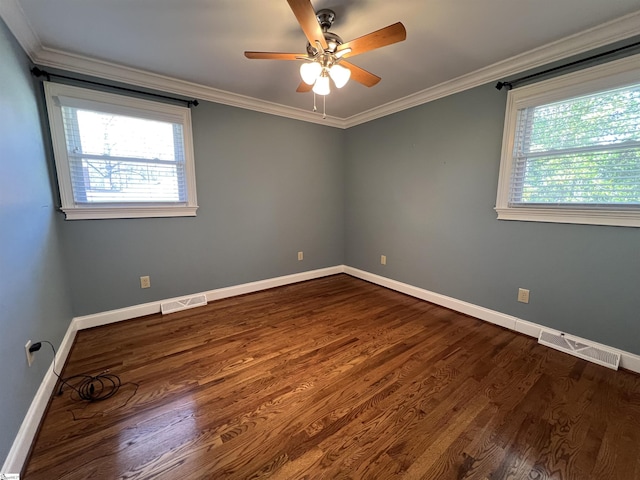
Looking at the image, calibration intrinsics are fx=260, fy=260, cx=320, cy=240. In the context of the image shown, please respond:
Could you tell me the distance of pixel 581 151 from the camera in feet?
6.63

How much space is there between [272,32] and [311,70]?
53 centimetres

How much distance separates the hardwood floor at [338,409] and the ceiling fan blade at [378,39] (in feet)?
6.98

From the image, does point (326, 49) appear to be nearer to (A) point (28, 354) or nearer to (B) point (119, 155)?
(B) point (119, 155)

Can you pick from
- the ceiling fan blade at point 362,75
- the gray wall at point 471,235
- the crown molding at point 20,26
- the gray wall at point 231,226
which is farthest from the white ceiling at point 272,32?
the gray wall at point 231,226

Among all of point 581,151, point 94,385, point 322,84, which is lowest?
point 94,385

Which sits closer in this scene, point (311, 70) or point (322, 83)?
point (311, 70)

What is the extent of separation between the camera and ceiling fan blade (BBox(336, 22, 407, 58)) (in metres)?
1.40

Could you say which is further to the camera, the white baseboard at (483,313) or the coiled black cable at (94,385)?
the white baseboard at (483,313)

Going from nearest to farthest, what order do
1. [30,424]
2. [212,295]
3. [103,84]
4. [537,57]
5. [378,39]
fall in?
[30,424] < [378,39] < [537,57] < [103,84] < [212,295]

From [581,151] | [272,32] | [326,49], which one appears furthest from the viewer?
[581,151]

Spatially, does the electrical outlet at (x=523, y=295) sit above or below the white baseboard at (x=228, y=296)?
above

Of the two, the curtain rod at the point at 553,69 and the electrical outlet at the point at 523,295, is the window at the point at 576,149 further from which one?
the electrical outlet at the point at 523,295

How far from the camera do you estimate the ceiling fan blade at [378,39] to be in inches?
55.2

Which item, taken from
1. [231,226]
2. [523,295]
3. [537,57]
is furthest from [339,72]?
[523,295]
